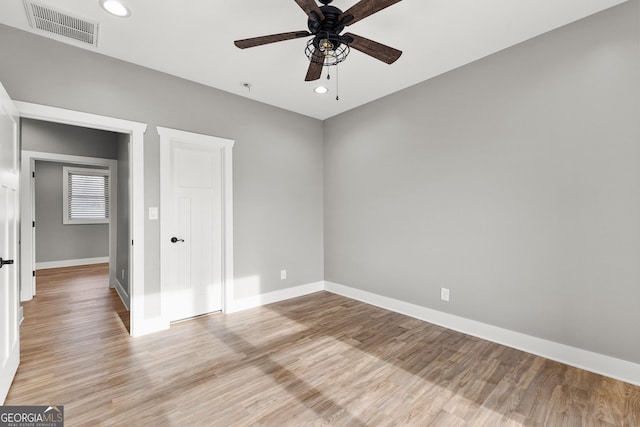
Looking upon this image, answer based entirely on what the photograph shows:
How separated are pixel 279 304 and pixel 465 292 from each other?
7.71ft

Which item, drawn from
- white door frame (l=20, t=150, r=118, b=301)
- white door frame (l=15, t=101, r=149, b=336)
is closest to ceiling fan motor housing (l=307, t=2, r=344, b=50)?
white door frame (l=15, t=101, r=149, b=336)

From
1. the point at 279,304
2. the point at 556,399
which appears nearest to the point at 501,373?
the point at 556,399

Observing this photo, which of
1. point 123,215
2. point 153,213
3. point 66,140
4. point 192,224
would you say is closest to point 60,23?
point 153,213

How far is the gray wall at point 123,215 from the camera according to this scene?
4.07m

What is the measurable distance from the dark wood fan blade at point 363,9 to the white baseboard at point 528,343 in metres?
2.93

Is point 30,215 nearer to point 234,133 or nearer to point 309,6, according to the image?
point 234,133

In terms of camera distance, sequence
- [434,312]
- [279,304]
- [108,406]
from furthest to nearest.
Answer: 1. [279,304]
2. [434,312]
3. [108,406]

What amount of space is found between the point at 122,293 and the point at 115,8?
370 centimetres

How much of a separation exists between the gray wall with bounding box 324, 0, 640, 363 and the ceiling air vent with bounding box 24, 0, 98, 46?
3.09 m

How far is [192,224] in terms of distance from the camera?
3465mm

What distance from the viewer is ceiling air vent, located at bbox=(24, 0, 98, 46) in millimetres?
2183

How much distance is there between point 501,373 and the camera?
7.52 ft

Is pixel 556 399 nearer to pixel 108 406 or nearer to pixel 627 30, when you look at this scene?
pixel 627 30

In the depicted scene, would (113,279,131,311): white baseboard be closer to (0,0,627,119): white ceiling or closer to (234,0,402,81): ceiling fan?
(0,0,627,119): white ceiling
